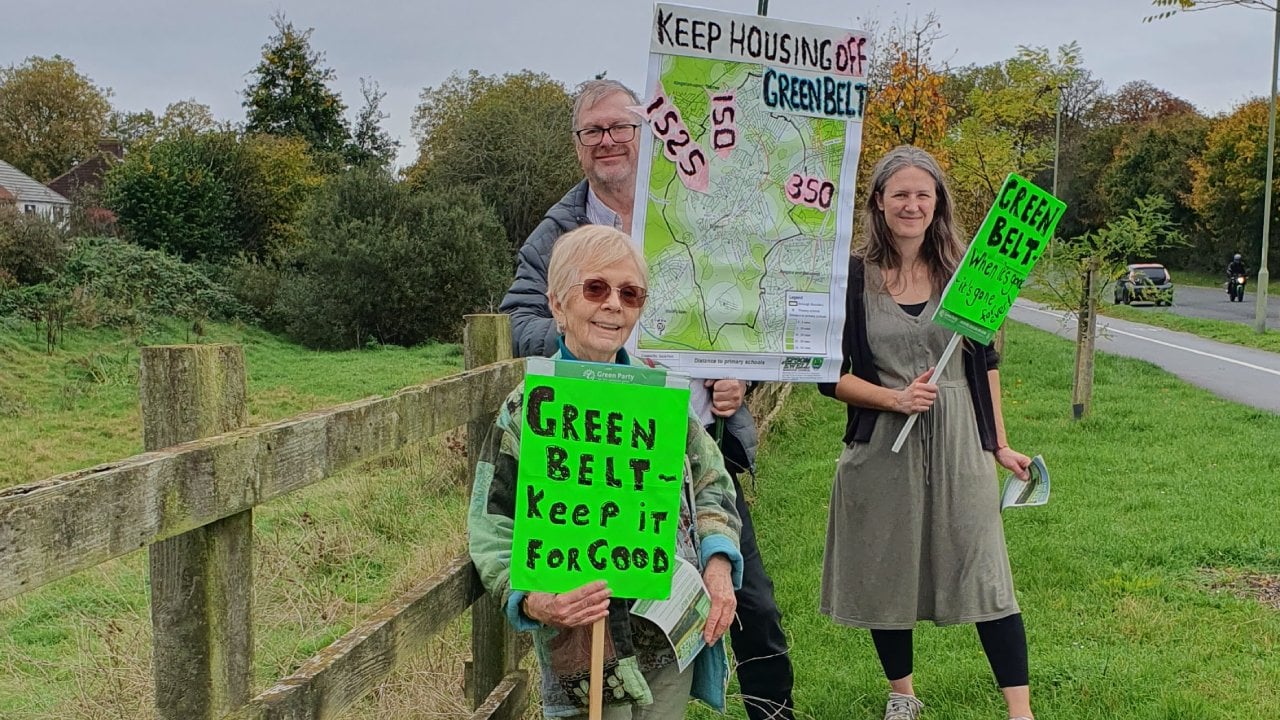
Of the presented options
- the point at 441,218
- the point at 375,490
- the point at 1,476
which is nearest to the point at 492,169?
the point at 441,218

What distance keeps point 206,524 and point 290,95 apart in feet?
130

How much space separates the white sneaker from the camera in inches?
152

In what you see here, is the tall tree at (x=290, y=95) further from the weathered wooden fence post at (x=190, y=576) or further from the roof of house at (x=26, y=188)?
the weathered wooden fence post at (x=190, y=576)

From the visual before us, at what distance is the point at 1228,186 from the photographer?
43688 mm

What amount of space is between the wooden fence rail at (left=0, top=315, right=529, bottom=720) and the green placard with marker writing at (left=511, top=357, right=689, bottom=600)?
1.54 ft

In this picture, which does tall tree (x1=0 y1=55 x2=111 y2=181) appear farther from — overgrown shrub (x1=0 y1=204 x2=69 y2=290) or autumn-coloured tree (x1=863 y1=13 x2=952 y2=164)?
autumn-coloured tree (x1=863 y1=13 x2=952 y2=164)

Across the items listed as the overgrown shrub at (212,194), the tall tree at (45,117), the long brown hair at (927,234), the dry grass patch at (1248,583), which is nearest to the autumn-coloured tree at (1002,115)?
the dry grass patch at (1248,583)

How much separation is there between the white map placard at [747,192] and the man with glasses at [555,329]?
14 centimetres

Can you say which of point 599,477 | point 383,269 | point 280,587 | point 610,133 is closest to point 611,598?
point 599,477

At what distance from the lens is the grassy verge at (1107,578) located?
4.21 meters

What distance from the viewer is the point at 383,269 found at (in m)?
26.4

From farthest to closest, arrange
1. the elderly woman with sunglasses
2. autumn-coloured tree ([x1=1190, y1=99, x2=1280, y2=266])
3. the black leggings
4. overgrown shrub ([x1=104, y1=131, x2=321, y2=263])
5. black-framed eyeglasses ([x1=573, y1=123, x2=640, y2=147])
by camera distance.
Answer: autumn-coloured tree ([x1=1190, y1=99, x2=1280, y2=266])
overgrown shrub ([x1=104, y1=131, x2=321, y2=263])
the black leggings
black-framed eyeglasses ([x1=573, y1=123, x2=640, y2=147])
the elderly woman with sunglasses

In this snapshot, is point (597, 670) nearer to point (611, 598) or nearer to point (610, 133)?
point (611, 598)

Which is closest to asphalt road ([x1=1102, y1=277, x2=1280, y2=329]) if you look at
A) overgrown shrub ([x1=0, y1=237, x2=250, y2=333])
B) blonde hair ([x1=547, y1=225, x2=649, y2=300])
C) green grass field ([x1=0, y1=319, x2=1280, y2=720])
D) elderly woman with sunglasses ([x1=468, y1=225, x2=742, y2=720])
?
green grass field ([x1=0, y1=319, x2=1280, y2=720])
